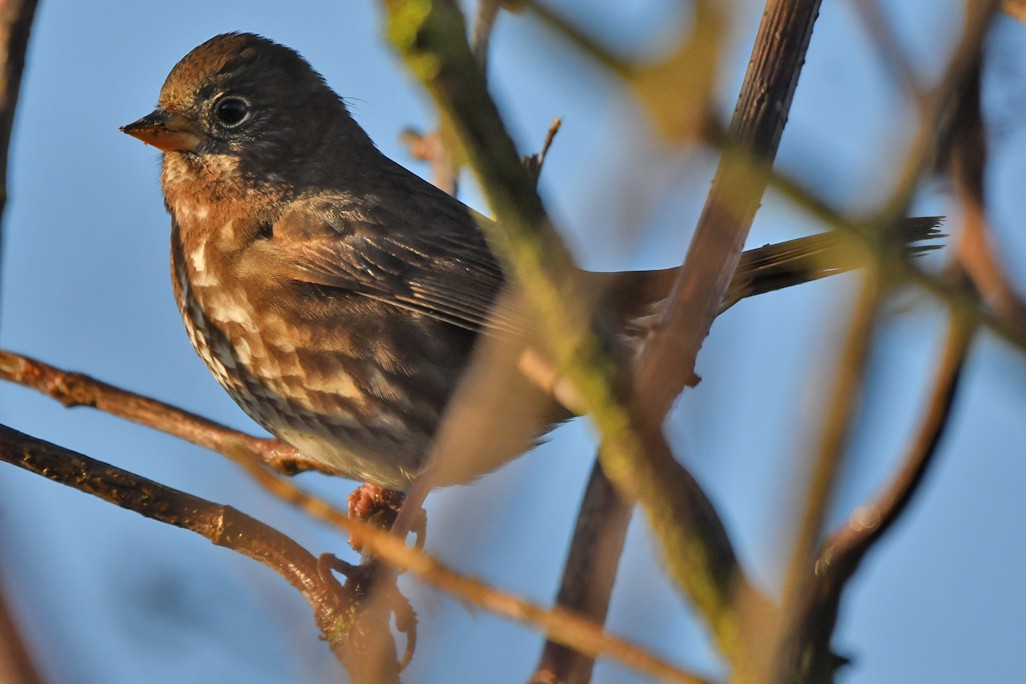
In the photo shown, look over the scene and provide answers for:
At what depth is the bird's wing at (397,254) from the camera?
5418 millimetres

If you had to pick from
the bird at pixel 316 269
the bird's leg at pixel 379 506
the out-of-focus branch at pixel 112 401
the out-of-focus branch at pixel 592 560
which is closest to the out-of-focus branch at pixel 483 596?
the out-of-focus branch at pixel 592 560

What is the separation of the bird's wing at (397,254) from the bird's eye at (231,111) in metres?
0.50

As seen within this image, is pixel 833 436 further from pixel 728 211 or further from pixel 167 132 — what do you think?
pixel 167 132

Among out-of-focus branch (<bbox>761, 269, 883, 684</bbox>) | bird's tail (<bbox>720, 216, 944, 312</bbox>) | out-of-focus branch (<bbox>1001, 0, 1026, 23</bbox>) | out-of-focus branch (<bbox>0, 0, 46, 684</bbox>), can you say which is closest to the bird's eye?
out-of-focus branch (<bbox>0, 0, 46, 684</bbox>)

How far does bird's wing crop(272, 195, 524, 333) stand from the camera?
17.8 feet

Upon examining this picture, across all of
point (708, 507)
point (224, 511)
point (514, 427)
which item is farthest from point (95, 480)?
point (708, 507)

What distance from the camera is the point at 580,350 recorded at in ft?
5.88

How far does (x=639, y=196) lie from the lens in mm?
1630

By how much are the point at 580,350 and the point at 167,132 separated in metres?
4.29

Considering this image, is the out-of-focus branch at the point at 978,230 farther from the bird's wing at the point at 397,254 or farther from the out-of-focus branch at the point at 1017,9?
the bird's wing at the point at 397,254

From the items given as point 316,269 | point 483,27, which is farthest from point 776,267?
point 316,269

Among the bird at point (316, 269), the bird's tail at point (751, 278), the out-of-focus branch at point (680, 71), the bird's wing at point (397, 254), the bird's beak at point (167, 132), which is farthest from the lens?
the bird's beak at point (167, 132)

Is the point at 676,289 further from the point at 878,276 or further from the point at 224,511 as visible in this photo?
the point at 224,511

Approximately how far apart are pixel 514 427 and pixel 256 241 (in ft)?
12.7
